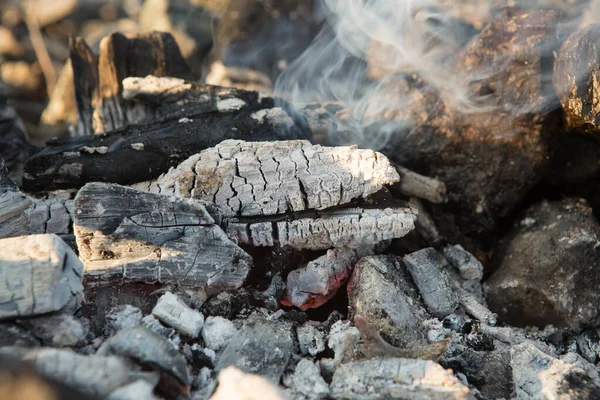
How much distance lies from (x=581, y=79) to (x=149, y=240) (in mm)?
2606

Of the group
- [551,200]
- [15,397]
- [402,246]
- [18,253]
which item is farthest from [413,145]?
[15,397]

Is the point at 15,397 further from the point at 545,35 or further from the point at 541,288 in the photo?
the point at 545,35

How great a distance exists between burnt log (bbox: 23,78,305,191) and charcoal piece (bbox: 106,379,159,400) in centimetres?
137

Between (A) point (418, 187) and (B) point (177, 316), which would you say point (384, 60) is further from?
(B) point (177, 316)

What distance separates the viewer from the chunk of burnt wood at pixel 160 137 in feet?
8.73

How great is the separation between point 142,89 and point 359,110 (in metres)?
1.64

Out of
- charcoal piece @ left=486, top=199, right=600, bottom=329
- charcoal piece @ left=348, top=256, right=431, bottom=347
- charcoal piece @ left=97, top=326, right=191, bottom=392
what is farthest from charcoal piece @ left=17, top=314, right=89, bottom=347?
charcoal piece @ left=486, top=199, right=600, bottom=329

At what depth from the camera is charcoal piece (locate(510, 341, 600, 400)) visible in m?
1.93

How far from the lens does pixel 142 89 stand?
3.40 metres

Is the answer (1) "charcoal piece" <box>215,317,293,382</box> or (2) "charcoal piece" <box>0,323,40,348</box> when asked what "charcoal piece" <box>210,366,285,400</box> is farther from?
(2) "charcoal piece" <box>0,323,40,348</box>

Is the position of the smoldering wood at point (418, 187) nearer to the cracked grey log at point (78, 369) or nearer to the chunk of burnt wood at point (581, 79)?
the chunk of burnt wood at point (581, 79)

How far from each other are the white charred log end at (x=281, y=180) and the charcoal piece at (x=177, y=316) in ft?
1.82

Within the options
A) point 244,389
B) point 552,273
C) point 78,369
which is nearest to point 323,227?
point 244,389

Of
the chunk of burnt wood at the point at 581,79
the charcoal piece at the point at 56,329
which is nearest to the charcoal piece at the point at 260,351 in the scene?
the charcoal piece at the point at 56,329
